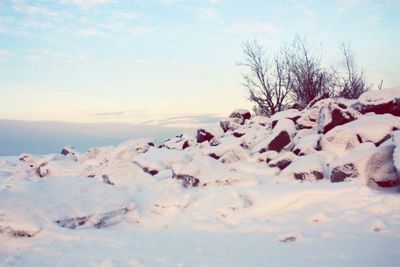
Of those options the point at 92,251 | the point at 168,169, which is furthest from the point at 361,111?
the point at 92,251

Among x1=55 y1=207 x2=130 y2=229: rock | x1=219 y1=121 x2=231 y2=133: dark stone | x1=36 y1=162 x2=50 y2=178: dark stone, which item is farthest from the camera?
x1=219 y1=121 x2=231 y2=133: dark stone

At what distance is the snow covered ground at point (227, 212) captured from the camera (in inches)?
143

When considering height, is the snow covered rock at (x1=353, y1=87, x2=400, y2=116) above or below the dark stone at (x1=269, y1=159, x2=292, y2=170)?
above

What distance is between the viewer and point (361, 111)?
30.4ft

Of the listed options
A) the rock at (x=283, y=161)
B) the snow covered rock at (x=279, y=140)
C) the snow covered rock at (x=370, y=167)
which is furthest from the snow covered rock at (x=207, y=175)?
the snow covered rock at (x=279, y=140)

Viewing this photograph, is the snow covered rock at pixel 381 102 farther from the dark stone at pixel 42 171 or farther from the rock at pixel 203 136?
the dark stone at pixel 42 171

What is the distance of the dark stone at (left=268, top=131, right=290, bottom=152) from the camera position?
346 inches

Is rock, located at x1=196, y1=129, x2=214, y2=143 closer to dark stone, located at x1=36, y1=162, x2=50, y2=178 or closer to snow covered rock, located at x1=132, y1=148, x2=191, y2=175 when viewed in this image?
snow covered rock, located at x1=132, y1=148, x2=191, y2=175

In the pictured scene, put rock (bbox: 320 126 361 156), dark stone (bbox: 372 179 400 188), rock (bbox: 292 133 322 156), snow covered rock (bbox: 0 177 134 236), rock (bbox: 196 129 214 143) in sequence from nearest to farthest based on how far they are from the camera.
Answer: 1. snow covered rock (bbox: 0 177 134 236)
2. dark stone (bbox: 372 179 400 188)
3. rock (bbox: 320 126 361 156)
4. rock (bbox: 292 133 322 156)
5. rock (bbox: 196 129 214 143)

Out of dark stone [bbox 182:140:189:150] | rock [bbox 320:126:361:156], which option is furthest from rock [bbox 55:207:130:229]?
dark stone [bbox 182:140:189:150]

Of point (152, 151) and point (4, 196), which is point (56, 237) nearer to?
point (4, 196)

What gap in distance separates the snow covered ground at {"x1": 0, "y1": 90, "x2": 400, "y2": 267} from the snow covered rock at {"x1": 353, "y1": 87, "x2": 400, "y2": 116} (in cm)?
96

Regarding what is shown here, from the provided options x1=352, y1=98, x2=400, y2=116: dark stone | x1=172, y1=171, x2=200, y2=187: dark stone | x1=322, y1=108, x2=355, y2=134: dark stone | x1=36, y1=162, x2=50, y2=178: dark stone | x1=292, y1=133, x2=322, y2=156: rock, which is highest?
x1=352, y1=98, x2=400, y2=116: dark stone

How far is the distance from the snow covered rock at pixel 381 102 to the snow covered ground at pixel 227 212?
957 millimetres
